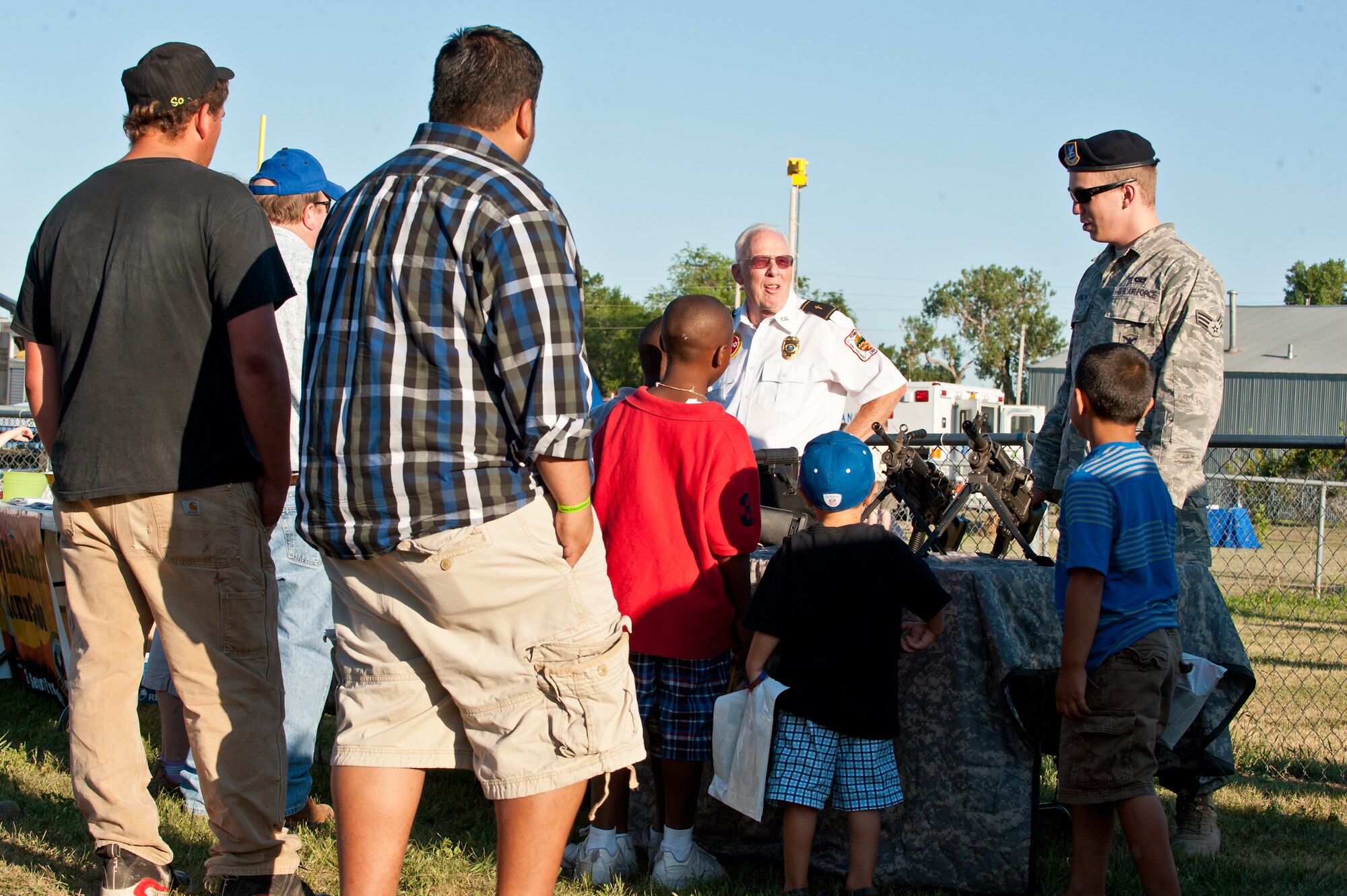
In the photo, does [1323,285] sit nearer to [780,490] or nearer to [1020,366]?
[1020,366]

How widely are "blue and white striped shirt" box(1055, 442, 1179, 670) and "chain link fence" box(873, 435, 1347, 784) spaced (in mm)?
1211

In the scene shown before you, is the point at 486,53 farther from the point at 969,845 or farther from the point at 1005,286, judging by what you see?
the point at 1005,286

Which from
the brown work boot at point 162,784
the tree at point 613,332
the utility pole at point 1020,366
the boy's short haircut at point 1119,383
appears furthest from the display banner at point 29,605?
the utility pole at point 1020,366

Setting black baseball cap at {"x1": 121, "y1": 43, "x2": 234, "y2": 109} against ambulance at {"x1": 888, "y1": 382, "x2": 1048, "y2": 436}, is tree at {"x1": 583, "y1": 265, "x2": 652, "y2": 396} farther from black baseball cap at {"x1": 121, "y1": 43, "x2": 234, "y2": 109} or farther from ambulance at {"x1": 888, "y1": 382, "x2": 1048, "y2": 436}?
black baseball cap at {"x1": 121, "y1": 43, "x2": 234, "y2": 109}

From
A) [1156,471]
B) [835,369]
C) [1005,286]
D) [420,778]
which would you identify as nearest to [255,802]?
[420,778]

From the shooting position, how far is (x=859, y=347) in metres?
4.84

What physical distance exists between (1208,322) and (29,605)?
5.46m

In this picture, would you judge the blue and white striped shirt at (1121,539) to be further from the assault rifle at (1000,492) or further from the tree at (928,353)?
the tree at (928,353)

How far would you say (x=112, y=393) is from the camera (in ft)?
9.44

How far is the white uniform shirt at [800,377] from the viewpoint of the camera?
15.5 feet

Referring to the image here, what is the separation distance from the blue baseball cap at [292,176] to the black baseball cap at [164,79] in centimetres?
108

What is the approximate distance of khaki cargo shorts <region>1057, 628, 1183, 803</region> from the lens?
2973 millimetres

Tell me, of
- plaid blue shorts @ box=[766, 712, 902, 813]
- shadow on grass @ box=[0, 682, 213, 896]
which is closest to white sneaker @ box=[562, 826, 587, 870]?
plaid blue shorts @ box=[766, 712, 902, 813]

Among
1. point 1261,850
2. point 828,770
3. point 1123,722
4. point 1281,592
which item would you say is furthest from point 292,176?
point 1281,592
